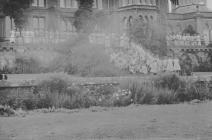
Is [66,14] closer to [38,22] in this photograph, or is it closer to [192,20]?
[38,22]

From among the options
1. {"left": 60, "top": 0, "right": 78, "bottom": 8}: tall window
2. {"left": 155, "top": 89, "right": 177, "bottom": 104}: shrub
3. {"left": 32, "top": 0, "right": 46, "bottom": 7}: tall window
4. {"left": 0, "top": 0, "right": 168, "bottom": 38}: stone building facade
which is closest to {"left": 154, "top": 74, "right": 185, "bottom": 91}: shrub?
{"left": 155, "top": 89, "right": 177, "bottom": 104}: shrub

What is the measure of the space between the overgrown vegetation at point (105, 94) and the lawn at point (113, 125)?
2.17m

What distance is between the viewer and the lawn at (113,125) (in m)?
13.3

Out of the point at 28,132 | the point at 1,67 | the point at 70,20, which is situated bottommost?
the point at 28,132

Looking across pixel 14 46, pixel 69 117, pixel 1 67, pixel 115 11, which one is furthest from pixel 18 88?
pixel 115 11

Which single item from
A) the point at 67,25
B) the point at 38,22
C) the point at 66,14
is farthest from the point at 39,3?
the point at 67,25

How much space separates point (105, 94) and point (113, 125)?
29.2 ft

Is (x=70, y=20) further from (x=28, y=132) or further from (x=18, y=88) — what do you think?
(x=28, y=132)

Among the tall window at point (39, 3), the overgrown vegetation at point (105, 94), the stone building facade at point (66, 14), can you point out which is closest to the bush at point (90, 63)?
the overgrown vegetation at point (105, 94)

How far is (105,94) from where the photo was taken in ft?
79.3

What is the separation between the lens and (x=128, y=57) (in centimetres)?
3925

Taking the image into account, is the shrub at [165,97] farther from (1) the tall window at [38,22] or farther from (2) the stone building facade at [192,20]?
(2) the stone building facade at [192,20]

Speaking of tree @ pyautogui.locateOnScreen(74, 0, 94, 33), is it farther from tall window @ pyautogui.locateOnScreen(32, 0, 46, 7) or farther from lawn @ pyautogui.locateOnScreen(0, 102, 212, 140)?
lawn @ pyautogui.locateOnScreen(0, 102, 212, 140)

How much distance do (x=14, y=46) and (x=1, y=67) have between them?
10.8 ft
